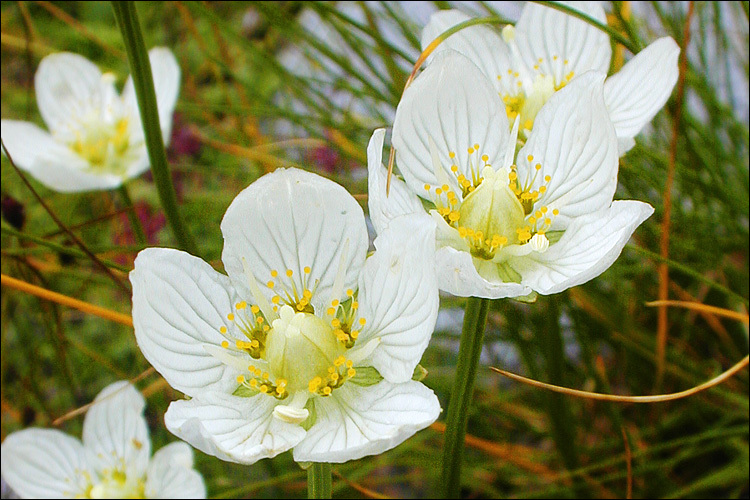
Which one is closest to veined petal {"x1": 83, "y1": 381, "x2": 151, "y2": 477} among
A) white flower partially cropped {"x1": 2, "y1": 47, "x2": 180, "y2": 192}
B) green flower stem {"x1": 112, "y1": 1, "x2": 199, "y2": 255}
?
green flower stem {"x1": 112, "y1": 1, "x2": 199, "y2": 255}

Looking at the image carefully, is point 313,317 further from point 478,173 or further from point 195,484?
point 195,484

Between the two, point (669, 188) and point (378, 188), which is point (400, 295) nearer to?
point (378, 188)

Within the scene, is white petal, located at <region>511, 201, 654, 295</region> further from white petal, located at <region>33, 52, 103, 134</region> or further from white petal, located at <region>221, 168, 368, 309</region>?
white petal, located at <region>33, 52, 103, 134</region>

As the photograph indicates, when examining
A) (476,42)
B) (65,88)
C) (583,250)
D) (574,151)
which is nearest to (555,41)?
(476,42)

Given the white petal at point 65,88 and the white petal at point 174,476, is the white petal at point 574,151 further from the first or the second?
the white petal at point 65,88

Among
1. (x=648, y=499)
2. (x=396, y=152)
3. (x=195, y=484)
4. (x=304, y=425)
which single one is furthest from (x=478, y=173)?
(x=648, y=499)
